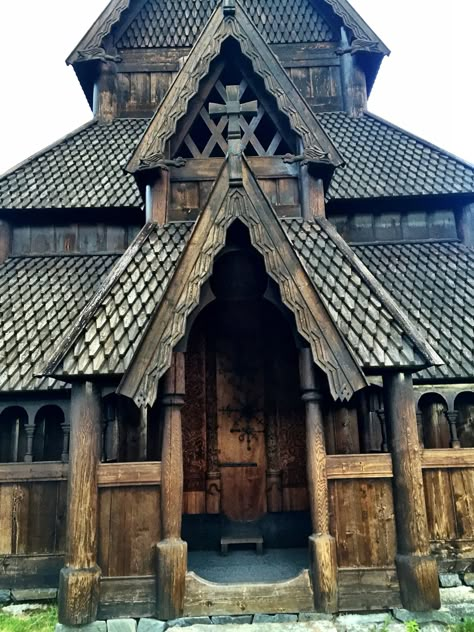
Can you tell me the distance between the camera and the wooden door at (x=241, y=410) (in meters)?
7.31

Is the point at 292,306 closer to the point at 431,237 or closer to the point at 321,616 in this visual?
the point at 321,616

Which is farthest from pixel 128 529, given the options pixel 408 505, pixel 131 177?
pixel 131 177

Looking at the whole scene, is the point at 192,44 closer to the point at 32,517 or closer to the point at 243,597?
the point at 32,517

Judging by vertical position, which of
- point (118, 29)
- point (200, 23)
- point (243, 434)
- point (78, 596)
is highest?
point (200, 23)

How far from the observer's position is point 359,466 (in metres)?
5.39

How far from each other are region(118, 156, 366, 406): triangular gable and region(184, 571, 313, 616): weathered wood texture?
6.49 ft

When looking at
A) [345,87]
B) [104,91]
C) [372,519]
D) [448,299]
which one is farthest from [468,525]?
[104,91]

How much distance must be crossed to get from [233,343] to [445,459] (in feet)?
11.1

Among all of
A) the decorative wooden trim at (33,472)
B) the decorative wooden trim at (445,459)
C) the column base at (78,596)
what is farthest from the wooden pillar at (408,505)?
the decorative wooden trim at (33,472)

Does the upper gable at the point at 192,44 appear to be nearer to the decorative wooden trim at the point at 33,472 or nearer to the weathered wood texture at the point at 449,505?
the decorative wooden trim at the point at 33,472

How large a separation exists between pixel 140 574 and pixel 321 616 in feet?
6.19

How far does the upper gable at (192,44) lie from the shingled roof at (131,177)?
0.90 meters

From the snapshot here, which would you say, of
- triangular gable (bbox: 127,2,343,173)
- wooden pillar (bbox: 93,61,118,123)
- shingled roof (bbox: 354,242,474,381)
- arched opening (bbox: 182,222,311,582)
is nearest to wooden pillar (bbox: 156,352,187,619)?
arched opening (bbox: 182,222,311,582)

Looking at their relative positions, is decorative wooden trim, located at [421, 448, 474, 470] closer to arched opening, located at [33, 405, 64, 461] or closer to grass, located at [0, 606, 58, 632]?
grass, located at [0, 606, 58, 632]
